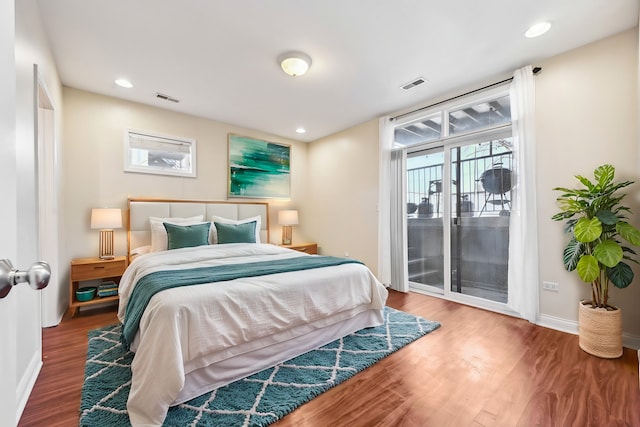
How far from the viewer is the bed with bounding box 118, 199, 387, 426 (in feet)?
5.07

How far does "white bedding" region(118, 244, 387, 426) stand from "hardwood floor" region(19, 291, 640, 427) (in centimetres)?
49

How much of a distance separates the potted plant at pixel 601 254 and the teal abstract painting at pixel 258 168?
157 inches

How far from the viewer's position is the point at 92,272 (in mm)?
3057

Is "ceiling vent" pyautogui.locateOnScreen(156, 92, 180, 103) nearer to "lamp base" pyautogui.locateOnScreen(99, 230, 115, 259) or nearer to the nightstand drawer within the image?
"lamp base" pyautogui.locateOnScreen(99, 230, 115, 259)

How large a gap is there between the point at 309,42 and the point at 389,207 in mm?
2448

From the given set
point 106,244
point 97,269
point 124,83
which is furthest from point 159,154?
point 97,269

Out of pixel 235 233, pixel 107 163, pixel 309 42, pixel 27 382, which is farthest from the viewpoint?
pixel 235 233

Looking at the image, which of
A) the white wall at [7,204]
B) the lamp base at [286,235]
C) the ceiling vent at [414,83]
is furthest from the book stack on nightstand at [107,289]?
the ceiling vent at [414,83]

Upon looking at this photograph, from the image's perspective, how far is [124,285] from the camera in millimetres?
2721

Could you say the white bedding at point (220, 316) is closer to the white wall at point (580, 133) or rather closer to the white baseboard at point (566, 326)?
the white baseboard at point (566, 326)

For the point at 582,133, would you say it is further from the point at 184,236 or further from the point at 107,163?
the point at 107,163

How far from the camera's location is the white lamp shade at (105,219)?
10.4 ft

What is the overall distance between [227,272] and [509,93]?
343 centimetres

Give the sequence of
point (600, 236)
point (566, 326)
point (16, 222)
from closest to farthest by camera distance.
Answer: point (16, 222) < point (600, 236) < point (566, 326)
